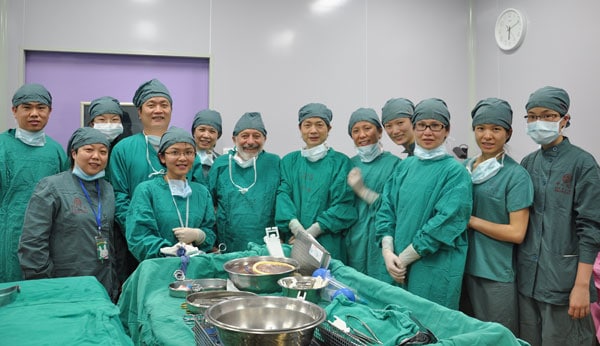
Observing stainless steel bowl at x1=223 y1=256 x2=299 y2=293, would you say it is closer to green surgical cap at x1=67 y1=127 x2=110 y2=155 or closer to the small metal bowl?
the small metal bowl

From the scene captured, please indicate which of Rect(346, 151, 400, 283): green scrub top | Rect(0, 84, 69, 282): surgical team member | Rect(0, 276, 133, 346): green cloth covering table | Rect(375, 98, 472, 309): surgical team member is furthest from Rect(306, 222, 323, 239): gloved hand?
Rect(0, 84, 69, 282): surgical team member

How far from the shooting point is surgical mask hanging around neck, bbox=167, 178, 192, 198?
2348mm

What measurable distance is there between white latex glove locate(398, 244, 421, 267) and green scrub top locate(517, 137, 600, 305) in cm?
58

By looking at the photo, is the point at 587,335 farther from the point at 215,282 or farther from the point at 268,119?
the point at 268,119

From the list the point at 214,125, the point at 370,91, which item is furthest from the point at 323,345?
the point at 370,91

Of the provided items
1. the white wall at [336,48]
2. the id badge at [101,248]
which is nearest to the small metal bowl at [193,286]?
the id badge at [101,248]

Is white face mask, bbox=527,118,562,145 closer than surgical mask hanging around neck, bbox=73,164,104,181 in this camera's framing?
Yes

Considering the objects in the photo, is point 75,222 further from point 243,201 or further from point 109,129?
point 243,201

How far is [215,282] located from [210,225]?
73 cm

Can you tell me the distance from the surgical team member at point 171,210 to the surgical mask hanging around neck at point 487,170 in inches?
54.9

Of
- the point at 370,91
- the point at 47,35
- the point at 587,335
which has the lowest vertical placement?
the point at 587,335

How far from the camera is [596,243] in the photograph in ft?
6.87

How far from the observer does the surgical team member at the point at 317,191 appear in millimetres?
2689

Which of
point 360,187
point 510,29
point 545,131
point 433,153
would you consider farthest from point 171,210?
point 510,29
